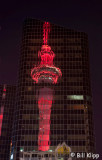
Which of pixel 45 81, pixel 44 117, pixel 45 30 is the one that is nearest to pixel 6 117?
pixel 45 81

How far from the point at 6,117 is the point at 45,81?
44.8 m

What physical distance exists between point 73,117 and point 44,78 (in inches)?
809

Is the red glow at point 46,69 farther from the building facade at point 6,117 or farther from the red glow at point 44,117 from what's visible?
the building facade at point 6,117

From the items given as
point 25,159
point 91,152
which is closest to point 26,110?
point 25,159

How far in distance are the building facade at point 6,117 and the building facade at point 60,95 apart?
1384 inches

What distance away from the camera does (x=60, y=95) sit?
105438mm

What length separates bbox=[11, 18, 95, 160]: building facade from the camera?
97.6 metres

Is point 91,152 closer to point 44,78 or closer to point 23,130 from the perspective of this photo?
point 23,130

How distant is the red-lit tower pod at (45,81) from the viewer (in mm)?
98375

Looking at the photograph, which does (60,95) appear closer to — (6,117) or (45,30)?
(45,30)

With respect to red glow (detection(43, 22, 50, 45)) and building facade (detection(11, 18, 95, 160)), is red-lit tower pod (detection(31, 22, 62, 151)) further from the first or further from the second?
red glow (detection(43, 22, 50, 45))

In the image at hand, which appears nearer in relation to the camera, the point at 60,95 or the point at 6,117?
the point at 60,95

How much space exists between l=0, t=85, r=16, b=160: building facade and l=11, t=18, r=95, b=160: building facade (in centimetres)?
3515

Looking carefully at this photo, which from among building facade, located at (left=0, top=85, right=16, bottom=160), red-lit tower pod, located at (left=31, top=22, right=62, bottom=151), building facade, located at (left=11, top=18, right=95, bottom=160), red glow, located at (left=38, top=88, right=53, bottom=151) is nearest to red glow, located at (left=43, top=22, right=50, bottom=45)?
building facade, located at (left=11, top=18, right=95, bottom=160)
